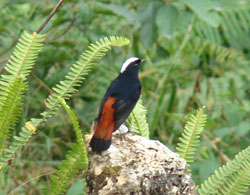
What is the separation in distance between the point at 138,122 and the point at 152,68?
2254 mm

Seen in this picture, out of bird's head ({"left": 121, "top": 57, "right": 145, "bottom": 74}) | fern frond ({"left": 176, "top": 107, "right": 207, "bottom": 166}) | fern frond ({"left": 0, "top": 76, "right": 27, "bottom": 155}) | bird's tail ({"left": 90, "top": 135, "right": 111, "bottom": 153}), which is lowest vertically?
bird's head ({"left": 121, "top": 57, "right": 145, "bottom": 74})

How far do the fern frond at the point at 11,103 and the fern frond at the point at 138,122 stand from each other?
662 mm

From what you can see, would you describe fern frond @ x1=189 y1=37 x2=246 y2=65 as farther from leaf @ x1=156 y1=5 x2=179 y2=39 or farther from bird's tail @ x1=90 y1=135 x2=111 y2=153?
bird's tail @ x1=90 y1=135 x2=111 y2=153

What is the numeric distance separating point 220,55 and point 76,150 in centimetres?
274

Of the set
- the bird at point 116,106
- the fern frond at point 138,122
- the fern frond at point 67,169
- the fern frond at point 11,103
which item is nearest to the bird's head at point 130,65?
the bird at point 116,106

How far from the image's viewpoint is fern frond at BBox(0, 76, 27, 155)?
8.14 ft

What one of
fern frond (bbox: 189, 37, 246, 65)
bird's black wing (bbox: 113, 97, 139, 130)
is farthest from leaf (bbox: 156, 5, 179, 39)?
bird's black wing (bbox: 113, 97, 139, 130)

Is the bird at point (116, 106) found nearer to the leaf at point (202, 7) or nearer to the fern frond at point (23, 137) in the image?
the fern frond at point (23, 137)

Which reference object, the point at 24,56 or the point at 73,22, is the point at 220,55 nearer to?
the point at 73,22

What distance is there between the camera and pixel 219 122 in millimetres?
5199

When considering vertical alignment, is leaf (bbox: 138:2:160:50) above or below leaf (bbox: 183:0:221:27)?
below

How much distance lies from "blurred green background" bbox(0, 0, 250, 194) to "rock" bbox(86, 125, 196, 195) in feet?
2.31

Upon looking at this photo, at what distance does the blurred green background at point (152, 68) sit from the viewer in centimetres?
411

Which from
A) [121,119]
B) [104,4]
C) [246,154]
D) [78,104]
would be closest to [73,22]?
[104,4]
